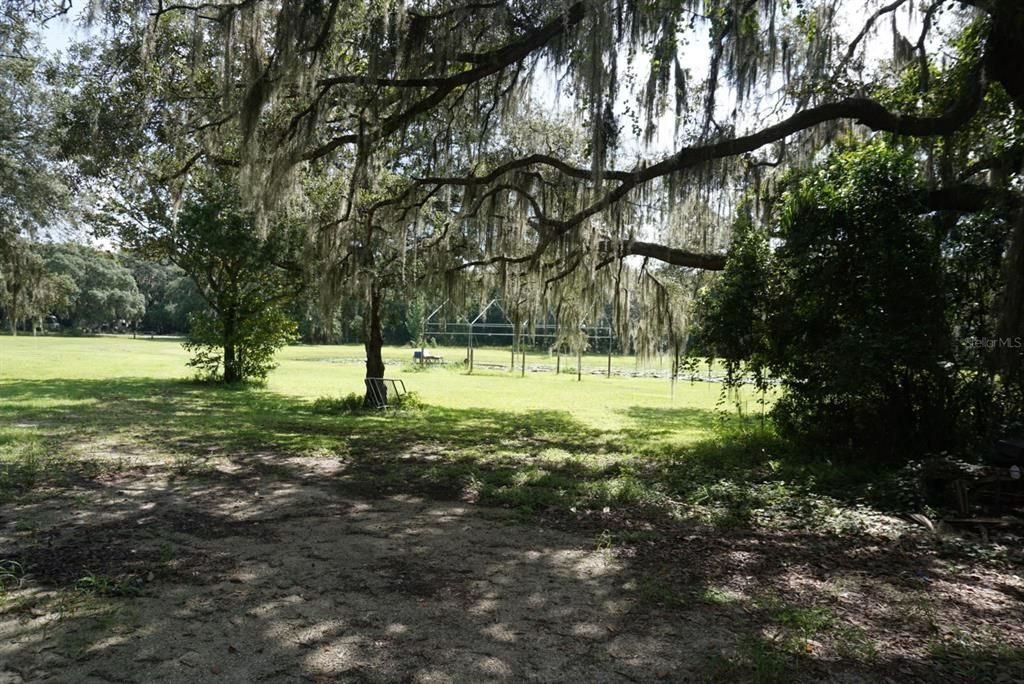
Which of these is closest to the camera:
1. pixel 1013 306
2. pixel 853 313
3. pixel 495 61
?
pixel 1013 306

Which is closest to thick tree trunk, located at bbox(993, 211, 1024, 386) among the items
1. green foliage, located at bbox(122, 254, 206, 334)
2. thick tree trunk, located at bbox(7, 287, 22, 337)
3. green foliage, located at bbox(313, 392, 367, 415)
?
green foliage, located at bbox(313, 392, 367, 415)

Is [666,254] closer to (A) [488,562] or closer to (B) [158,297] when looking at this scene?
(A) [488,562]

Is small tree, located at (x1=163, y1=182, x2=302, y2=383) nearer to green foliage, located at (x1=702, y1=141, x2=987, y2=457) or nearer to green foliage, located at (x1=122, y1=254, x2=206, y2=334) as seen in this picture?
green foliage, located at (x1=702, y1=141, x2=987, y2=457)

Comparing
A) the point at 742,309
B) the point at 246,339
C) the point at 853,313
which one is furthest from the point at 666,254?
the point at 246,339

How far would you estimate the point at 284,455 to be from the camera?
7.81 m

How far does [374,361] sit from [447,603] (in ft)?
34.6

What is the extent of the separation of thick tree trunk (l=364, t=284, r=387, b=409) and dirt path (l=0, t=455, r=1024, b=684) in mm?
8059

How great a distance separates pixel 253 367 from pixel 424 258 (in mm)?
8267

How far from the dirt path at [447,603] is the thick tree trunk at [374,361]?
8.06 meters

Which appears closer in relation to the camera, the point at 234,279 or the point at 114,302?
the point at 234,279

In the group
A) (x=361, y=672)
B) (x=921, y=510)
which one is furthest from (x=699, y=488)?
(x=361, y=672)

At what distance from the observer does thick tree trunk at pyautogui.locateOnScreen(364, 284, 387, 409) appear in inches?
519

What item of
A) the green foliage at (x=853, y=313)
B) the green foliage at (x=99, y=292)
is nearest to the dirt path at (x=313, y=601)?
the green foliage at (x=853, y=313)

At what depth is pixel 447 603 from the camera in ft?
11.0
